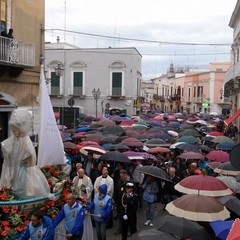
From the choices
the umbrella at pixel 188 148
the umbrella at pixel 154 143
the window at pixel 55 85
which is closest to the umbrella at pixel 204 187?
the umbrella at pixel 188 148

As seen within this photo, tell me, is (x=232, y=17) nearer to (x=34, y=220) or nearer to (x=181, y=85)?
(x=34, y=220)

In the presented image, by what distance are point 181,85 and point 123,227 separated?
71317 millimetres

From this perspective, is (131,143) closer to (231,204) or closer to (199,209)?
(231,204)

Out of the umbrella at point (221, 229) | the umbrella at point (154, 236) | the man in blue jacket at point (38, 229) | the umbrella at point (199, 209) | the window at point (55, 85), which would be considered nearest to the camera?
the umbrella at point (154, 236)

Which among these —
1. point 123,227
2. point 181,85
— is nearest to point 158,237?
point 123,227

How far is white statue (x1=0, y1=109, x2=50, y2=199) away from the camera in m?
8.02

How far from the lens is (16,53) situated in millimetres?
15141

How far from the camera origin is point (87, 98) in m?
44.4

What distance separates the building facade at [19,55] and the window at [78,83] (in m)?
26.3

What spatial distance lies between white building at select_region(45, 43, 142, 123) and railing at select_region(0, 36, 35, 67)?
89.3ft

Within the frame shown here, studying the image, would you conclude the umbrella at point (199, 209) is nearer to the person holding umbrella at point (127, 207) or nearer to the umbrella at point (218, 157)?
the person holding umbrella at point (127, 207)

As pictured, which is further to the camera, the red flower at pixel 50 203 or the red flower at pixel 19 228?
the red flower at pixel 50 203

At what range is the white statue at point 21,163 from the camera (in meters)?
8.02

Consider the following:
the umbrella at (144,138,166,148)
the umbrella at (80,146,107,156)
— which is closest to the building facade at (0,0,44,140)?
the umbrella at (80,146,107,156)
